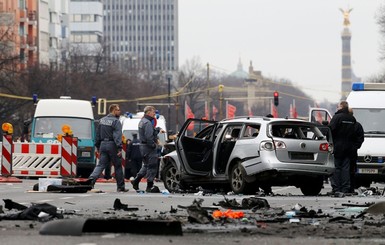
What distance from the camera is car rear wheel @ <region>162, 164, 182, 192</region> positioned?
91.3 feet

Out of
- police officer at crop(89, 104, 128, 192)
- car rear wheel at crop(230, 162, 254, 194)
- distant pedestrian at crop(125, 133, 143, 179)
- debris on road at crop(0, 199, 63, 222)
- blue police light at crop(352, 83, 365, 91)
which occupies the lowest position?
distant pedestrian at crop(125, 133, 143, 179)

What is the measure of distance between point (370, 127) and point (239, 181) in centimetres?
852

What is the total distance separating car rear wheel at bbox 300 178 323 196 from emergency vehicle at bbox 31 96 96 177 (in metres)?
20.4

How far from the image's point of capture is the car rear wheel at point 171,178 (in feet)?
91.3

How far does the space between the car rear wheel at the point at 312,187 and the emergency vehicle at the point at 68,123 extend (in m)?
20.4

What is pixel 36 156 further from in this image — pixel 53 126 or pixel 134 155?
pixel 53 126

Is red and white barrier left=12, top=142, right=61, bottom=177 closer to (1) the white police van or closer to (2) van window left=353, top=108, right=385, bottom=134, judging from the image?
(1) the white police van

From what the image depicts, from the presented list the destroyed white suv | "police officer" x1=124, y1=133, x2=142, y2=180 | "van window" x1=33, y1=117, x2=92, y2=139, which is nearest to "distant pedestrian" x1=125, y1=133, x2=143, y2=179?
"police officer" x1=124, y1=133, x2=142, y2=180

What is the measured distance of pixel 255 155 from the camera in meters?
25.9

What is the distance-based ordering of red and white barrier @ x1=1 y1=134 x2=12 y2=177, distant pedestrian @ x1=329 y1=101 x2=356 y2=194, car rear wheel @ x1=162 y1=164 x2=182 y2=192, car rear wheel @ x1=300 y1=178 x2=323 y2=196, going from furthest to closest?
red and white barrier @ x1=1 y1=134 x2=12 y2=177, car rear wheel @ x1=162 y1=164 x2=182 y2=192, distant pedestrian @ x1=329 y1=101 x2=356 y2=194, car rear wheel @ x1=300 y1=178 x2=323 y2=196

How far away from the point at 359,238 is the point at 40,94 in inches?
3103

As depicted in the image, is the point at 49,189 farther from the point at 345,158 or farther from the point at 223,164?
the point at 345,158

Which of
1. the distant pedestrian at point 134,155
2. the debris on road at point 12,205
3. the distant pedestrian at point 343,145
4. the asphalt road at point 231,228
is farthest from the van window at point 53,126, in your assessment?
the debris on road at point 12,205

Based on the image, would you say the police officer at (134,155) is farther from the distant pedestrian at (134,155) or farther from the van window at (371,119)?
the van window at (371,119)
